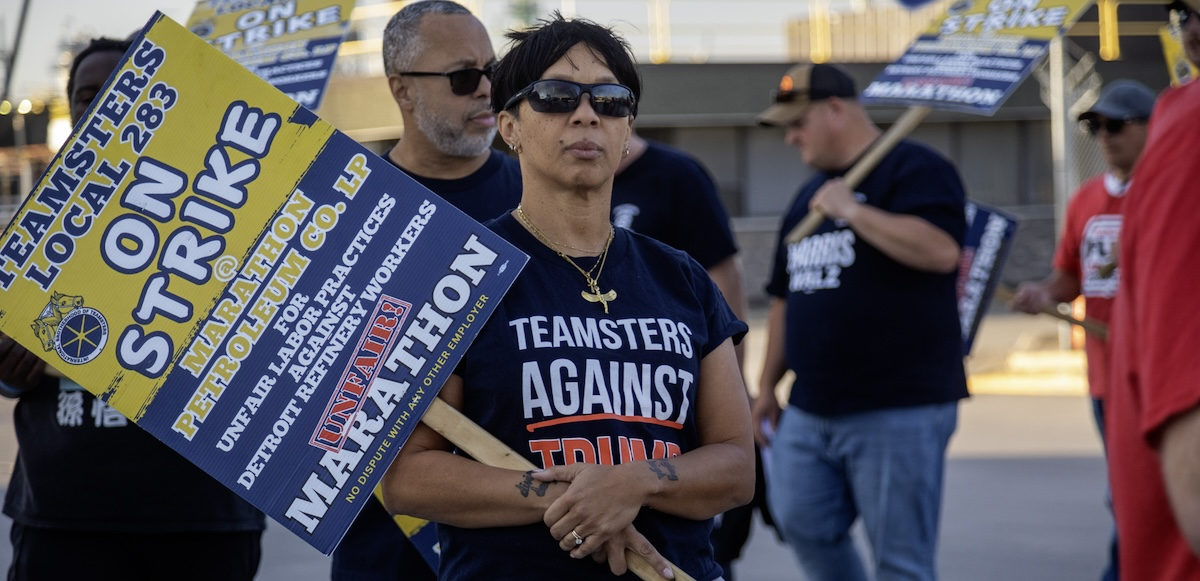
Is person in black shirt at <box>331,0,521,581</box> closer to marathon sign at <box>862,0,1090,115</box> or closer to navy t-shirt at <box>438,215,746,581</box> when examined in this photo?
navy t-shirt at <box>438,215,746,581</box>

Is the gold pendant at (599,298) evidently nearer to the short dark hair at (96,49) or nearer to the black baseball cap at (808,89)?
the short dark hair at (96,49)

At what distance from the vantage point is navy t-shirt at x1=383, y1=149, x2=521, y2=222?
342 centimetres

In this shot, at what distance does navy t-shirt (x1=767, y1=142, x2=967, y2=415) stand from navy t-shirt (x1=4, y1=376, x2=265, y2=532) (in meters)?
2.12

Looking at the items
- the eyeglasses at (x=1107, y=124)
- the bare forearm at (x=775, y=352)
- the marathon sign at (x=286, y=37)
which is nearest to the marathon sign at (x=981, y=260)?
the eyeglasses at (x=1107, y=124)

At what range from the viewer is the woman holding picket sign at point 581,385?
234 cm

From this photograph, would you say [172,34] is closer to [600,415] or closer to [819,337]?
[600,415]

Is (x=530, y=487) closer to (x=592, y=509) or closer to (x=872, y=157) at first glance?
(x=592, y=509)

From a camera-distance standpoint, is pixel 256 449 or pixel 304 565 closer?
pixel 256 449

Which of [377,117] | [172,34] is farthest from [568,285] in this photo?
[377,117]

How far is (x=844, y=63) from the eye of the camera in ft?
76.2

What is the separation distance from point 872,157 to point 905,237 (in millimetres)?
343

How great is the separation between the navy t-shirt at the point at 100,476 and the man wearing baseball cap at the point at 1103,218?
376cm

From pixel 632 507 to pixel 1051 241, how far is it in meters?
23.4

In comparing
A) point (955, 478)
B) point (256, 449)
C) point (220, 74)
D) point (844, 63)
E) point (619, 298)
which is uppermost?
point (844, 63)
